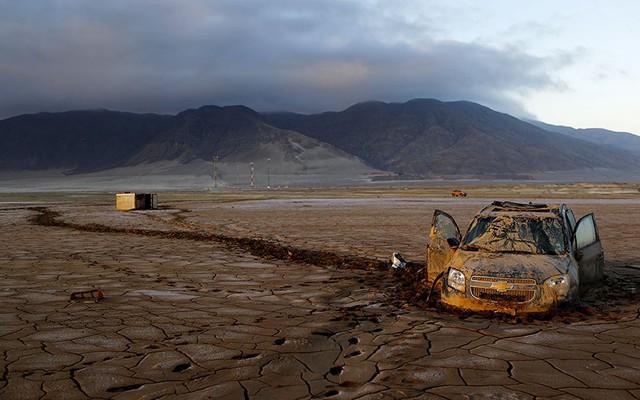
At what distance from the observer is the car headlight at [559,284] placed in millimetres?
7656

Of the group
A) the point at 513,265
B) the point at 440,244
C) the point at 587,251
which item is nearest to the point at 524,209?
the point at 587,251

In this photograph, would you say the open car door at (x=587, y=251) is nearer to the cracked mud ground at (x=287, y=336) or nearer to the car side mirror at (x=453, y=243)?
the cracked mud ground at (x=287, y=336)

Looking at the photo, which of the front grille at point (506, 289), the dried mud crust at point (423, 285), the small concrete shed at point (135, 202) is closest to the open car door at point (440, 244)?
the dried mud crust at point (423, 285)

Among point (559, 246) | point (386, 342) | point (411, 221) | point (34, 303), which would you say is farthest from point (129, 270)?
point (411, 221)

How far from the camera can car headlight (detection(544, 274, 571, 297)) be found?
301 inches

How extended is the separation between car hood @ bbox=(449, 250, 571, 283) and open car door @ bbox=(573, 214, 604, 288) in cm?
74

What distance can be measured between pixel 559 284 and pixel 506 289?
0.69 metres

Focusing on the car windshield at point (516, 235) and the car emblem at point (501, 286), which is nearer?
the car emblem at point (501, 286)

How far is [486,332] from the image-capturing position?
7.11 metres

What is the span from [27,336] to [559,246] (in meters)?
6.86

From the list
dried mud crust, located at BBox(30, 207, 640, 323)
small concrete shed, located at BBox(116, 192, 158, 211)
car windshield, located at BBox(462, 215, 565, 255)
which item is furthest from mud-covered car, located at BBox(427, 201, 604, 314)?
small concrete shed, located at BBox(116, 192, 158, 211)

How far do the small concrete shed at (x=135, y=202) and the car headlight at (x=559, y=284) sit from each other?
32538 mm

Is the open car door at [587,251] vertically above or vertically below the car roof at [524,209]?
below

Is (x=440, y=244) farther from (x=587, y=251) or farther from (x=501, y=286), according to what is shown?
(x=587, y=251)
